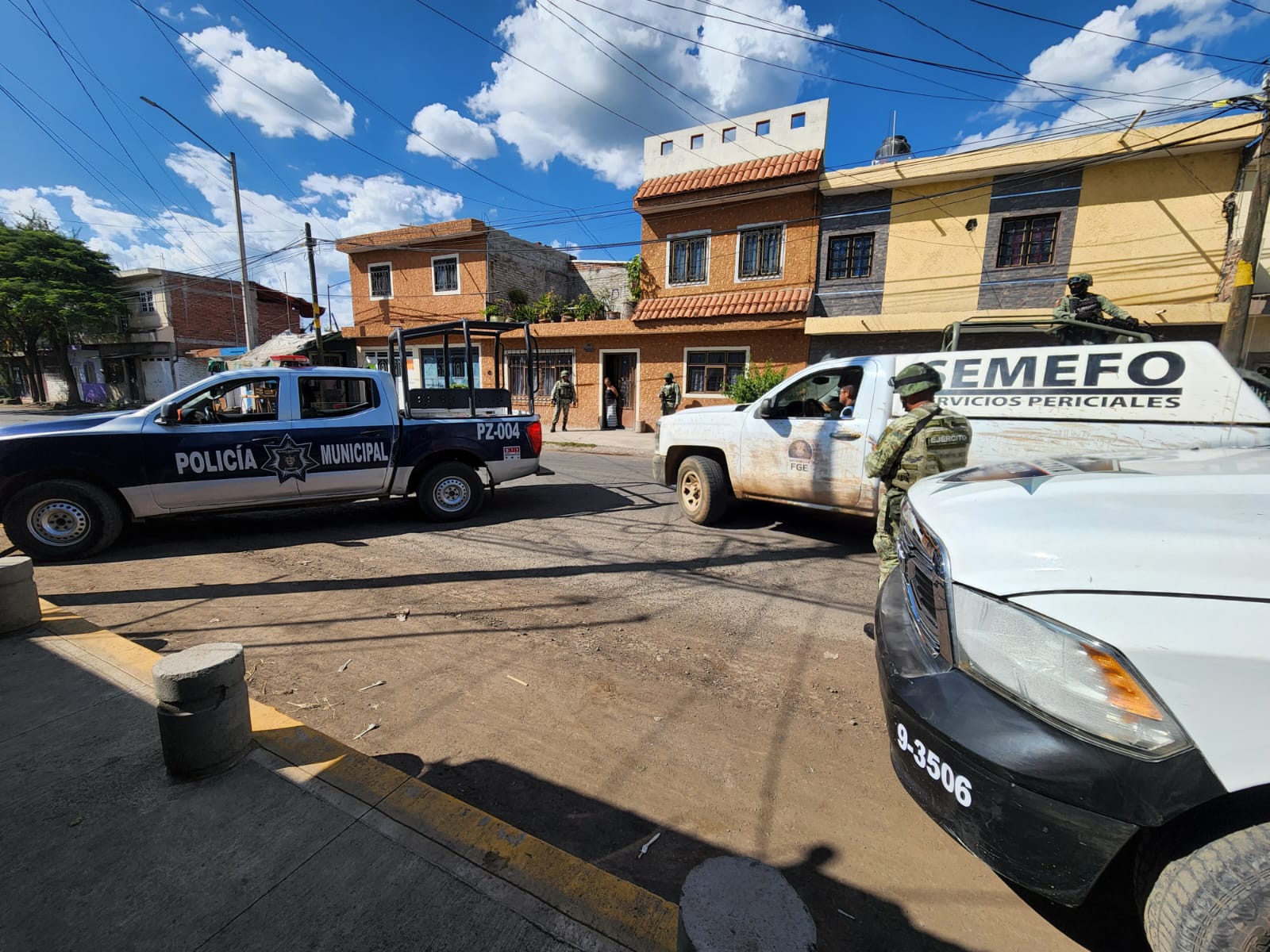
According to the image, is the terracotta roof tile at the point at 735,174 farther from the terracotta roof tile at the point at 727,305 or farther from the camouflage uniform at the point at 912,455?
the camouflage uniform at the point at 912,455

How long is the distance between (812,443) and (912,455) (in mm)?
1922

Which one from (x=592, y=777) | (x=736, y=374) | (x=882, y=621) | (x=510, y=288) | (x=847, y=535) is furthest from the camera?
(x=510, y=288)

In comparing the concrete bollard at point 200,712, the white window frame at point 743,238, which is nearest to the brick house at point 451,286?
the white window frame at point 743,238

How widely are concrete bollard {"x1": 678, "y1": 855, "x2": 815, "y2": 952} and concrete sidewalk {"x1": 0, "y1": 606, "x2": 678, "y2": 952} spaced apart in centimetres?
43

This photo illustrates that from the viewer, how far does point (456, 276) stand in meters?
20.5

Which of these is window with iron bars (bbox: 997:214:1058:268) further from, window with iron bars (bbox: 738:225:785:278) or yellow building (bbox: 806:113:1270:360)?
window with iron bars (bbox: 738:225:785:278)

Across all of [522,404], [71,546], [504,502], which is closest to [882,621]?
[504,502]

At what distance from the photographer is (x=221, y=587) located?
14.8 feet

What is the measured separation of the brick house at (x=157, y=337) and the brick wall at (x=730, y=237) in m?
27.5

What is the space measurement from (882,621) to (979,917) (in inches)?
38.0

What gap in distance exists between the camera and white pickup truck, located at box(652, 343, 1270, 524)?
410 centimetres

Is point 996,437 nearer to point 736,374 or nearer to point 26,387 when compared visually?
point 736,374

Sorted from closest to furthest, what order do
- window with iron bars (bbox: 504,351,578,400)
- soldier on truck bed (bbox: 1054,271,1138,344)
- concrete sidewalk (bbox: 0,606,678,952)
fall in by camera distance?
1. concrete sidewalk (bbox: 0,606,678,952)
2. soldier on truck bed (bbox: 1054,271,1138,344)
3. window with iron bars (bbox: 504,351,578,400)

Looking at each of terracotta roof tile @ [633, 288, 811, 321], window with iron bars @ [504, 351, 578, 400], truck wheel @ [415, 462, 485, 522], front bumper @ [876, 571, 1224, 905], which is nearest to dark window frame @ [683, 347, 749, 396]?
terracotta roof tile @ [633, 288, 811, 321]
